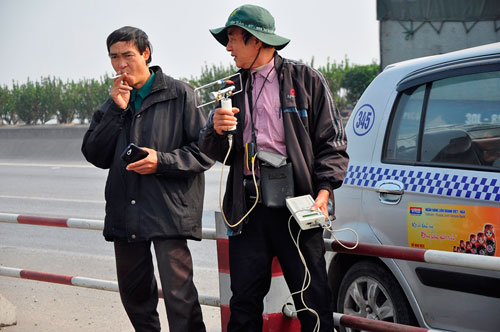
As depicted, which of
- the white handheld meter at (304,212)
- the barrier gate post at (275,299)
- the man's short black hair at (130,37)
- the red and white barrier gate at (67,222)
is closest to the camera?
the white handheld meter at (304,212)

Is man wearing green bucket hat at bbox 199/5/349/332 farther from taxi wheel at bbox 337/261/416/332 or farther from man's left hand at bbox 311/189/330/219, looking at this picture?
taxi wheel at bbox 337/261/416/332

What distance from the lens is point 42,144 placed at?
1035 inches

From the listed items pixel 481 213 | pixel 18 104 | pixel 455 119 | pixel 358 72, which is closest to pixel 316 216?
pixel 481 213

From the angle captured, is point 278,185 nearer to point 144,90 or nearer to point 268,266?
point 268,266

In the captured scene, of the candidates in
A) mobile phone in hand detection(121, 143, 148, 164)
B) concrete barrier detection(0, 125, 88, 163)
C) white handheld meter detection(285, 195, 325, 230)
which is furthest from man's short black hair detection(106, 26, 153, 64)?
concrete barrier detection(0, 125, 88, 163)

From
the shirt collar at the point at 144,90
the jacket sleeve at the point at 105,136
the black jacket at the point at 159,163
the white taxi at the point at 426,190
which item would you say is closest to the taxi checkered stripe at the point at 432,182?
the white taxi at the point at 426,190

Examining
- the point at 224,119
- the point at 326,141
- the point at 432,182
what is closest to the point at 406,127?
the point at 432,182

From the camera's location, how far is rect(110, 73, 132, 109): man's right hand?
4.05 m

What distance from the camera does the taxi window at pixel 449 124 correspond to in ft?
13.0

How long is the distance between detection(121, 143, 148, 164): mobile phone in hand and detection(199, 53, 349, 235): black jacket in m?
0.52

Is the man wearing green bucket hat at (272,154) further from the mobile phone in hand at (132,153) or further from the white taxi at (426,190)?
the white taxi at (426,190)

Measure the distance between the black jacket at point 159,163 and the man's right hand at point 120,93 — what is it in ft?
0.14

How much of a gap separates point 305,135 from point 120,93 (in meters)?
1.13

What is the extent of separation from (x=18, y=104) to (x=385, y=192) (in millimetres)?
30388
